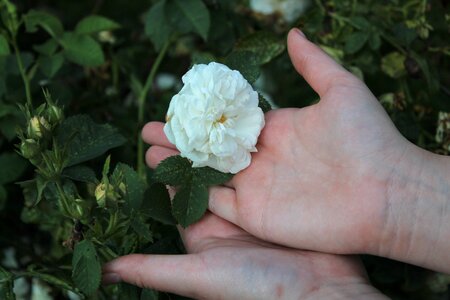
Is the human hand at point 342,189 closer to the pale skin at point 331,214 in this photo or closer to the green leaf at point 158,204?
the pale skin at point 331,214

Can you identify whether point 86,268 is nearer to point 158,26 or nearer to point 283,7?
point 158,26

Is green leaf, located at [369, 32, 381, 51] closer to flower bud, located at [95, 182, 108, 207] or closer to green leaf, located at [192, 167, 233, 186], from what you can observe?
green leaf, located at [192, 167, 233, 186]

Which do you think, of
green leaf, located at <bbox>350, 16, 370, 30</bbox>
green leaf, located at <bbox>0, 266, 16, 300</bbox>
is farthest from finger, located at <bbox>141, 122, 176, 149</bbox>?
green leaf, located at <bbox>350, 16, 370, 30</bbox>

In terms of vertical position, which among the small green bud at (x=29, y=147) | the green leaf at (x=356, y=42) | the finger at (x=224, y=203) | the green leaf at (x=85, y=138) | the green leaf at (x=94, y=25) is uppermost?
the small green bud at (x=29, y=147)

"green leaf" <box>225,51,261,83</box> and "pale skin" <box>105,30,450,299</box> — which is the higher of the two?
"green leaf" <box>225,51,261,83</box>

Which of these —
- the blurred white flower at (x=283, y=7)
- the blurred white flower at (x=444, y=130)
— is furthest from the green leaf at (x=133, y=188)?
the blurred white flower at (x=283, y=7)

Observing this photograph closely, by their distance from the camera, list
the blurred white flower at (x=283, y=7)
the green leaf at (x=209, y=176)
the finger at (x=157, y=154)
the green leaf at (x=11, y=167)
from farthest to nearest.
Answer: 1. the blurred white flower at (x=283, y=7)
2. the green leaf at (x=11, y=167)
3. the finger at (x=157, y=154)
4. the green leaf at (x=209, y=176)
